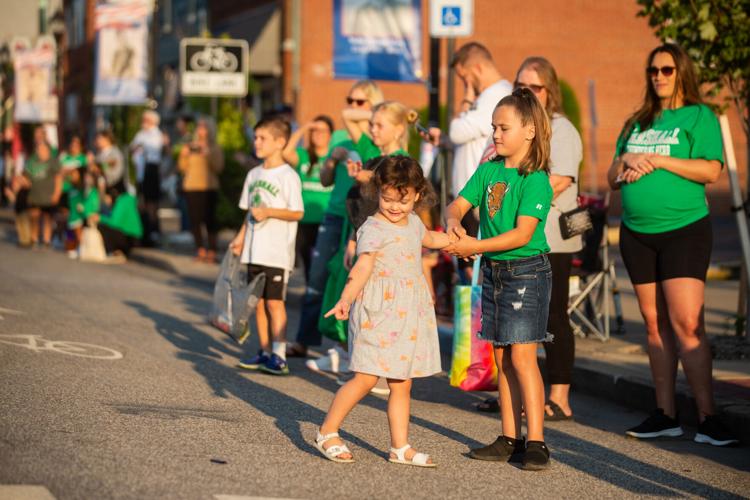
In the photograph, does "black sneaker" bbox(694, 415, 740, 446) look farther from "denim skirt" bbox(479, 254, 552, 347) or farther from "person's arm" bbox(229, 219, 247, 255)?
"person's arm" bbox(229, 219, 247, 255)

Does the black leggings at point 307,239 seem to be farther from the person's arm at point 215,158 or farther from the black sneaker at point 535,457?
the person's arm at point 215,158

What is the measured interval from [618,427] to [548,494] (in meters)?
2.03

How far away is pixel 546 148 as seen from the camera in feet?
21.3

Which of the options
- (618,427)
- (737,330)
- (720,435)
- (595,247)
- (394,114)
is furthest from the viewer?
(595,247)

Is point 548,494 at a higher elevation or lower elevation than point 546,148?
lower

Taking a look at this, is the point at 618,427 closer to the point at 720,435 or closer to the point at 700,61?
the point at 720,435

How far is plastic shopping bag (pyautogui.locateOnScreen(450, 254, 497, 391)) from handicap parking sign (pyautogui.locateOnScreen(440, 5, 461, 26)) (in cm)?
529

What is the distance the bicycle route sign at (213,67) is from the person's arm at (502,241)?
12.8 meters

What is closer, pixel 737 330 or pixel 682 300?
pixel 682 300

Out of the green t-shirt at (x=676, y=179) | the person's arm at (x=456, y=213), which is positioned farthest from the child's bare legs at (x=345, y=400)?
the green t-shirt at (x=676, y=179)

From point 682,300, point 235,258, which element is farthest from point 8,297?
point 682,300

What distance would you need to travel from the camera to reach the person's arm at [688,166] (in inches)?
279

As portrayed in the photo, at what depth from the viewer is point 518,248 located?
6.46m

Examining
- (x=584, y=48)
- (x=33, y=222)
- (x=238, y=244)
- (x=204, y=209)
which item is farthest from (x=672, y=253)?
(x=584, y=48)
